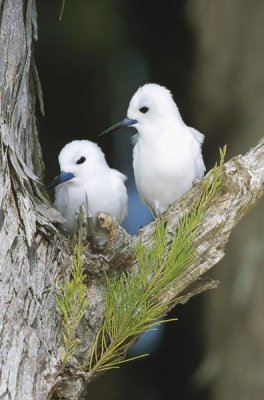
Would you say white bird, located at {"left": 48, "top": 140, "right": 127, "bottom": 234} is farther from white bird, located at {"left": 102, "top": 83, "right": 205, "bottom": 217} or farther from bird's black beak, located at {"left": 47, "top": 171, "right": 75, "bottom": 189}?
white bird, located at {"left": 102, "top": 83, "right": 205, "bottom": 217}

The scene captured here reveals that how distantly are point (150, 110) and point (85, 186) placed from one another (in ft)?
1.35

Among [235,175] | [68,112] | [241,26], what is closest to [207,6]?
[241,26]

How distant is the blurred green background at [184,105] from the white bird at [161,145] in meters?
0.68

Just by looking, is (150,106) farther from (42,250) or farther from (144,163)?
(42,250)

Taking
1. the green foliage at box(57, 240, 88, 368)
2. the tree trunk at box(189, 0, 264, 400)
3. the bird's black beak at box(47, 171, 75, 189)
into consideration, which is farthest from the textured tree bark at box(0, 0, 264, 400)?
the tree trunk at box(189, 0, 264, 400)

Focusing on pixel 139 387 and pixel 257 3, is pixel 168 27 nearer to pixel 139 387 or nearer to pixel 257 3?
pixel 257 3

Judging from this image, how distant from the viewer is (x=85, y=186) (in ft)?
13.1

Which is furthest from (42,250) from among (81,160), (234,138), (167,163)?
(234,138)

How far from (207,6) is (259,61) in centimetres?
40

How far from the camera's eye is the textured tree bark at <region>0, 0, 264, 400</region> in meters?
2.99

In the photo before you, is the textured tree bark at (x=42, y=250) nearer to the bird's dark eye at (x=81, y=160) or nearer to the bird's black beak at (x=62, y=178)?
the bird's black beak at (x=62, y=178)

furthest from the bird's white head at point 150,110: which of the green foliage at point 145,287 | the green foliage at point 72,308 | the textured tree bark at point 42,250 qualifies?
the green foliage at point 72,308

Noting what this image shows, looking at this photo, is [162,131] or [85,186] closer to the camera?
[85,186]

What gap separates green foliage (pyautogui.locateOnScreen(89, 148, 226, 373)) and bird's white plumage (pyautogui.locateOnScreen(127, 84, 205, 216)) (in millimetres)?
792
